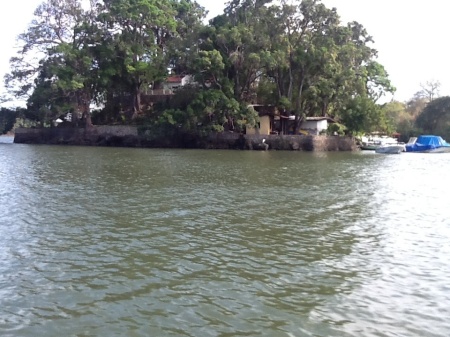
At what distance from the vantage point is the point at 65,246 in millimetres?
10781

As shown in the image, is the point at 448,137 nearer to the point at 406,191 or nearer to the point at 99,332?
the point at 406,191

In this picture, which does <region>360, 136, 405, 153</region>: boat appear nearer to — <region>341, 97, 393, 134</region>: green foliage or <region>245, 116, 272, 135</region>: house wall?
<region>341, 97, 393, 134</region>: green foliage

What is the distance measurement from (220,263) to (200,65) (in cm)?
4559

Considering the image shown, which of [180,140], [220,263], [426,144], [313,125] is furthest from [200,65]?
[220,263]

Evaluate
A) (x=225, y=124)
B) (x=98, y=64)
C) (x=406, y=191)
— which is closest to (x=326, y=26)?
(x=225, y=124)

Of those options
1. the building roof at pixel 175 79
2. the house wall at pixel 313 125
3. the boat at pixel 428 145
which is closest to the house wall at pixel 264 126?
the house wall at pixel 313 125

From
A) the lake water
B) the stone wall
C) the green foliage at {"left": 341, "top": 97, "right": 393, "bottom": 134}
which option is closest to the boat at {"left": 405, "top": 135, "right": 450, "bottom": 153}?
the green foliage at {"left": 341, "top": 97, "right": 393, "bottom": 134}

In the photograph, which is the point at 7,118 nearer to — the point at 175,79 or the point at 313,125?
the point at 175,79

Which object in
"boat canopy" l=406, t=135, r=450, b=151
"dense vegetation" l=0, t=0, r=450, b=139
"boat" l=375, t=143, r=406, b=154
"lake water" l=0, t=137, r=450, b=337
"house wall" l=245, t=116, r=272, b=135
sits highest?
"dense vegetation" l=0, t=0, r=450, b=139

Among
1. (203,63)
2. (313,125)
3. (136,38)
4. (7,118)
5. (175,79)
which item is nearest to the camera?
(203,63)

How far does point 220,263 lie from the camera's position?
9.77m

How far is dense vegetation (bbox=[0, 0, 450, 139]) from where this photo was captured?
178ft

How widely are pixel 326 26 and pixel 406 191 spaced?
39.2m

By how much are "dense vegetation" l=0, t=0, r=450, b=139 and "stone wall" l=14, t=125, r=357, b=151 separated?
1821 mm
